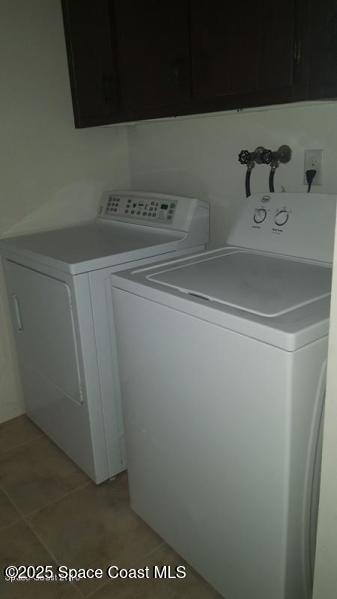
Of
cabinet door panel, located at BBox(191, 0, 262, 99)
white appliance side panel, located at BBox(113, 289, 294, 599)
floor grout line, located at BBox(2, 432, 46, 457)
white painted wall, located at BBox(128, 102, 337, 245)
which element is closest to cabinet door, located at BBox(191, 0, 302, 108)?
cabinet door panel, located at BBox(191, 0, 262, 99)

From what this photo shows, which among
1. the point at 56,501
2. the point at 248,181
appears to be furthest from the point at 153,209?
the point at 56,501

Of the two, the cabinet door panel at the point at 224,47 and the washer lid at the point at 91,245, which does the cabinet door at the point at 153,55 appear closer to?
the cabinet door panel at the point at 224,47

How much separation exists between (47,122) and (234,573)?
2019 millimetres

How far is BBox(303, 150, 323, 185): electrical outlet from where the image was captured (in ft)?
5.00

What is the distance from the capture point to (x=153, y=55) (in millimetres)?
1594

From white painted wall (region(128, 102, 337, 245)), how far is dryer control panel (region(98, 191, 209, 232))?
0.13 m

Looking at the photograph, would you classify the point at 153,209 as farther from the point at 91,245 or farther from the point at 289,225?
the point at 289,225

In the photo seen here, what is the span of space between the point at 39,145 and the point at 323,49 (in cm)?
146

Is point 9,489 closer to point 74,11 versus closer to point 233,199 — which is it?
point 233,199

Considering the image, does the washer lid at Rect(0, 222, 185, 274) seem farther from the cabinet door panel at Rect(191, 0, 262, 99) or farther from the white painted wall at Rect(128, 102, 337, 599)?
the cabinet door panel at Rect(191, 0, 262, 99)

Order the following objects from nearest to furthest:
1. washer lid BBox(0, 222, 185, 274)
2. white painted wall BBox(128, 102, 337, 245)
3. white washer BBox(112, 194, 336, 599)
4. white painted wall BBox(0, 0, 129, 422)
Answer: white washer BBox(112, 194, 336, 599) < white painted wall BBox(128, 102, 337, 245) < washer lid BBox(0, 222, 185, 274) < white painted wall BBox(0, 0, 129, 422)

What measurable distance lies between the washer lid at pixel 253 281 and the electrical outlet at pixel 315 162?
11.9 inches

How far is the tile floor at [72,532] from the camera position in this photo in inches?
59.2

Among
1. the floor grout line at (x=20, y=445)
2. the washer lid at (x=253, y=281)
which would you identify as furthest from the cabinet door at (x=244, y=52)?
the floor grout line at (x=20, y=445)
